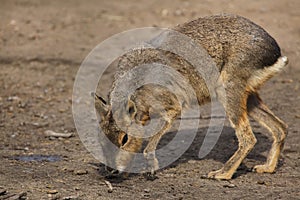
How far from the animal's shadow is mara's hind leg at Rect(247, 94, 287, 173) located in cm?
23

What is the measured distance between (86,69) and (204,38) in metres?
3.95

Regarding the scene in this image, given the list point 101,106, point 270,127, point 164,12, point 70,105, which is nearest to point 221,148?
point 270,127

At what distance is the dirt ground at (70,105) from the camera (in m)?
5.84

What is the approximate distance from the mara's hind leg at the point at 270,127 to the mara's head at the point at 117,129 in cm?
137

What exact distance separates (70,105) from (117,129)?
285cm

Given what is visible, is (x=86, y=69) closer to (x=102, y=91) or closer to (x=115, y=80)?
(x=102, y=91)

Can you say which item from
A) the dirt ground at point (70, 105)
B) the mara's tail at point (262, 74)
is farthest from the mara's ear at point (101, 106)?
the mara's tail at point (262, 74)

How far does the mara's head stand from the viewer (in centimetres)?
592

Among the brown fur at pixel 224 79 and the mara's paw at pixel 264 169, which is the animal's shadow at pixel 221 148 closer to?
the mara's paw at pixel 264 169

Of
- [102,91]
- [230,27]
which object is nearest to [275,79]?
[102,91]

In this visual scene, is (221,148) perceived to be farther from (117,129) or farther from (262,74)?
(117,129)

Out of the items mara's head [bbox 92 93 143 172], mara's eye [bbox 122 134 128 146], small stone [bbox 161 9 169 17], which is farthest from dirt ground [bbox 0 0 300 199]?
mara's eye [bbox 122 134 128 146]

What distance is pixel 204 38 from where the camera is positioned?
638 centimetres

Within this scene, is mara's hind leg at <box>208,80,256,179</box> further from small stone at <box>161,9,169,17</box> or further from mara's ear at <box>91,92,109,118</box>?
small stone at <box>161,9,169,17</box>
